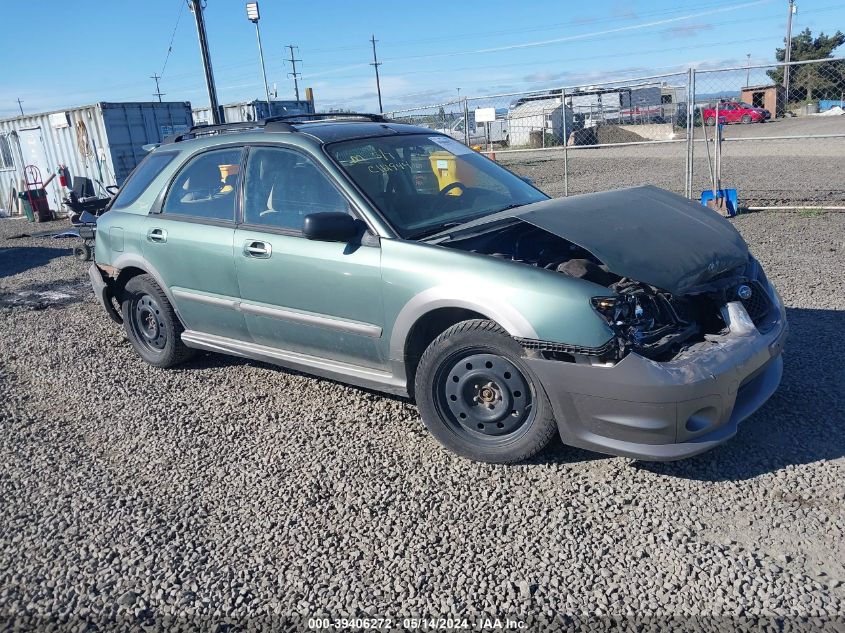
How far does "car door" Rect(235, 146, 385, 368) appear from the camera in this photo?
3.98m

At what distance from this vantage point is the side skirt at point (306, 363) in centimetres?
404

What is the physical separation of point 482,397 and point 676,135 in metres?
26.9

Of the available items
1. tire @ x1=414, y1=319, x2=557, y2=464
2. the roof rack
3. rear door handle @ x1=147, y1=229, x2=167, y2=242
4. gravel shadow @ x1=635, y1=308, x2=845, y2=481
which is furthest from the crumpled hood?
rear door handle @ x1=147, y1=229, x2=167, y2=242

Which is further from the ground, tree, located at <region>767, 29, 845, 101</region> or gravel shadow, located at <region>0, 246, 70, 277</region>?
tree, located at <region>767, 29, 845, 101</region>

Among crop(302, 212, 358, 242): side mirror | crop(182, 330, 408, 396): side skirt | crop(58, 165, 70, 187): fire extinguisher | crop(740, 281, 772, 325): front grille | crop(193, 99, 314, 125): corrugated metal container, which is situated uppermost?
crop(193, 99, 314, 125): corrugated metal container

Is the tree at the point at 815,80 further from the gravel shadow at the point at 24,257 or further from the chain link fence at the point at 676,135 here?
the gravel shadow at the point at 24,257

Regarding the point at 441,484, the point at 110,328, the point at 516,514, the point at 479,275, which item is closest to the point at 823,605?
the point at 516,514

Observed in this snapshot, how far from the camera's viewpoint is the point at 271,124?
4.75 metres

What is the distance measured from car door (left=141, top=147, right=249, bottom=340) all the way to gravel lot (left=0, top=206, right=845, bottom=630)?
2.00 ft

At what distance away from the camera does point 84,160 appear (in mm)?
16656

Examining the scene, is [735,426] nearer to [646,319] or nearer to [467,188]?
[646,319]

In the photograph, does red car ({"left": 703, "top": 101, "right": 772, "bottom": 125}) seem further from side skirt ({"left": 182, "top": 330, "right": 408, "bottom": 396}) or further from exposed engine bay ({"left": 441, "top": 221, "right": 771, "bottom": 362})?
side skirt ({"left": 182, "top": 330, "right": 408, "bottom": 396})

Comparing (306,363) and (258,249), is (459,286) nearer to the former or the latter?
(306,363)

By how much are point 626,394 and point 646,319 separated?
0.52 meters
